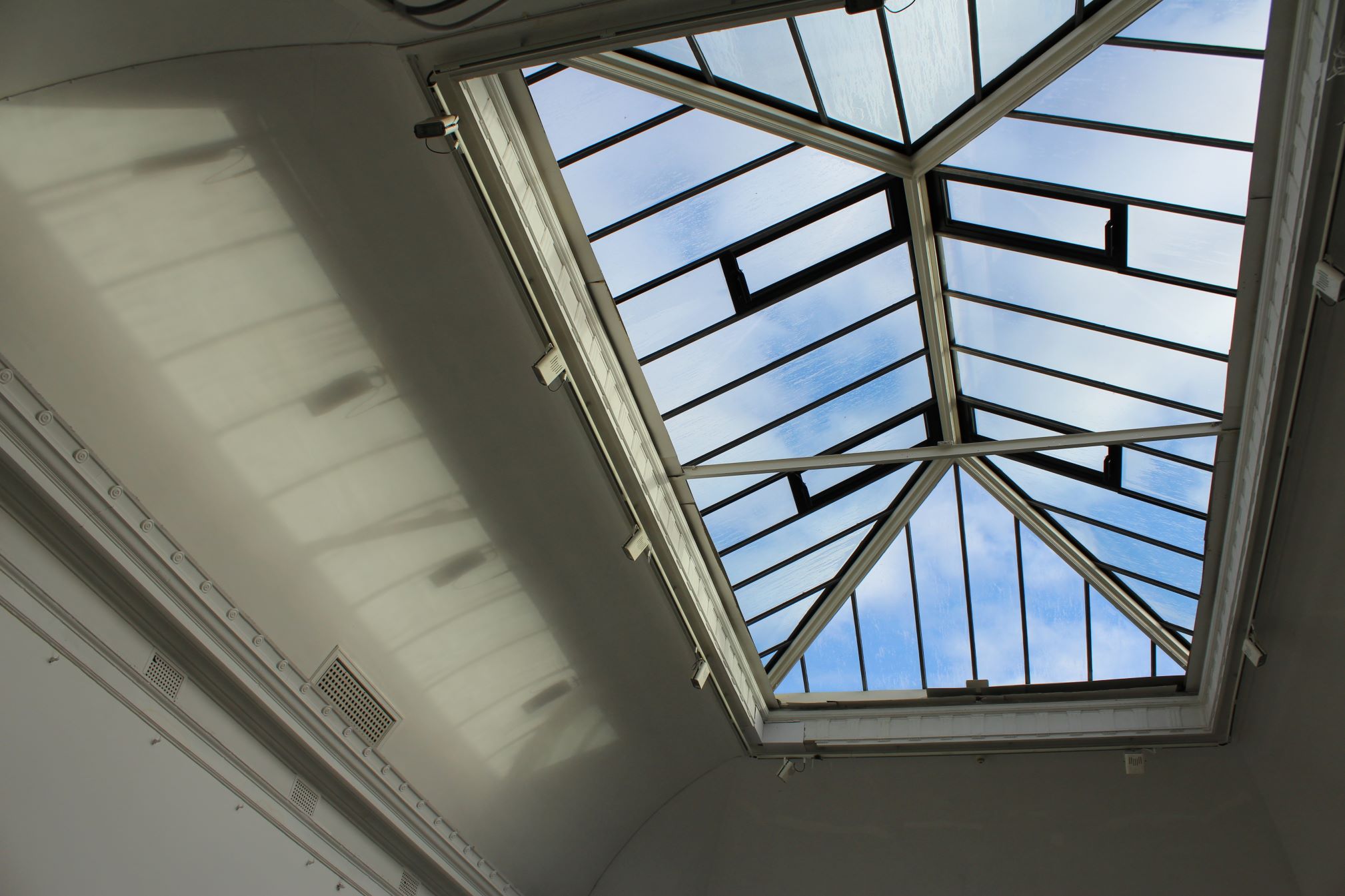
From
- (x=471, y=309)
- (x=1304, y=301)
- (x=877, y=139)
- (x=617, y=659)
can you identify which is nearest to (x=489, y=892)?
(x=617, y=659)

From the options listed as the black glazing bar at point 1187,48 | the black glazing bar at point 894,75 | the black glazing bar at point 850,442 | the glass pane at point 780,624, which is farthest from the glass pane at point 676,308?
the glass pane at point 780,624

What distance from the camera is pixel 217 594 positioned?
7.57 meters

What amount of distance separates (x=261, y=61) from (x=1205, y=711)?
1281cm

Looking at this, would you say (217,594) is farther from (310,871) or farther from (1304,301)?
(1304,301)

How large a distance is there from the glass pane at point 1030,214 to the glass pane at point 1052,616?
15.5 feet

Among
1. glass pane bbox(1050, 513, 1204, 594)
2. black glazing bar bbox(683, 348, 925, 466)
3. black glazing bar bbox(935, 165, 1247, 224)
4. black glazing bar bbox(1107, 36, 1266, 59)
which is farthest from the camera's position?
glass pane bbox(1050, 513, 1204, 594)

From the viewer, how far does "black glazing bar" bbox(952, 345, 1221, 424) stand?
965 cm

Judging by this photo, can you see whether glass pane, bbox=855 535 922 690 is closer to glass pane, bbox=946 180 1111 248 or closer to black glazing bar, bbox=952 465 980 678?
black glazing bar, bbox=952 465 980 678

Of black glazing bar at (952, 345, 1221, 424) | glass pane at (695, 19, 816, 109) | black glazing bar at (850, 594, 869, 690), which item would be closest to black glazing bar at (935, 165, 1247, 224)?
glass pane at (695, 19, 816, 109)

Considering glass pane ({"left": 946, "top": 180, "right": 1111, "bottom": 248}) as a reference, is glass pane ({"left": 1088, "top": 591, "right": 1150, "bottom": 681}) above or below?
below

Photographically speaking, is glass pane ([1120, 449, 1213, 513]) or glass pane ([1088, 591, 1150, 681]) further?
glass pane ([1088, 591, 1150, 681])

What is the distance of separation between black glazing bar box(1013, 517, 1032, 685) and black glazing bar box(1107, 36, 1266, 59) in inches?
259

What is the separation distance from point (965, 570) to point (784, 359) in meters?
4.59

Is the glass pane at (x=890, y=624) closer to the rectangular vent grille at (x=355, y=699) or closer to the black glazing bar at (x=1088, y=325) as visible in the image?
the black glazing bar at (x=1088, y=325)
